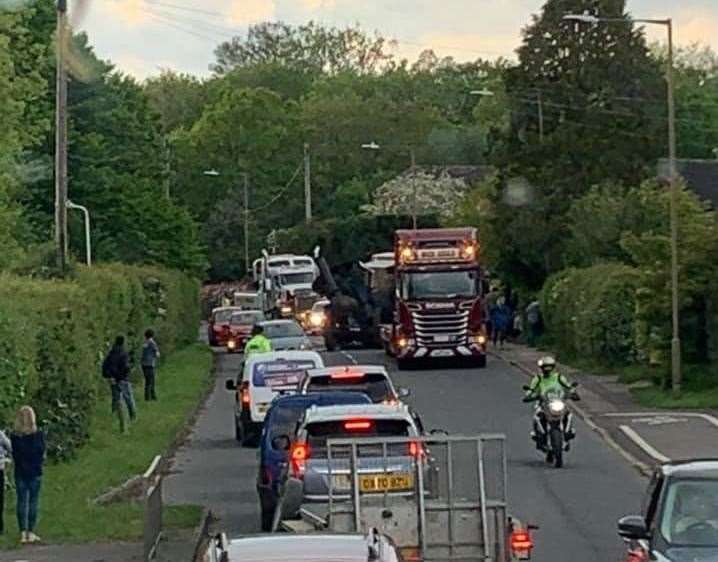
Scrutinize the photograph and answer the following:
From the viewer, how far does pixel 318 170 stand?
125 metres

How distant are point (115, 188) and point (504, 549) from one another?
5337cm

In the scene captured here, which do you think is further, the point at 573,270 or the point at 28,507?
the point at 573,270

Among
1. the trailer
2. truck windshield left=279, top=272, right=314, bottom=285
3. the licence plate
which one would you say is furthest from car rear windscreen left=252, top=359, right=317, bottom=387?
truck windshield left=279, top=272, right=314, bottom=285

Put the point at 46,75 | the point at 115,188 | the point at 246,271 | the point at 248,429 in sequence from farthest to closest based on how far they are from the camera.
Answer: the point at 246,271 → the point at 115,188 → the point at 46,75 → the point at 248,429

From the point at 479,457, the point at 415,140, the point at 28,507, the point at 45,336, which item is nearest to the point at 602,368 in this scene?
the point at 45,336

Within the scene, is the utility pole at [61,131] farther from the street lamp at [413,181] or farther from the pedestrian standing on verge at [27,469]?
the street lamp at [413,181]

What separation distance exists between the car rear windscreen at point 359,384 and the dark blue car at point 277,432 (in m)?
2.32

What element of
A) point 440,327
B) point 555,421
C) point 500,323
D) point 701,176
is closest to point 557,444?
point 555,421

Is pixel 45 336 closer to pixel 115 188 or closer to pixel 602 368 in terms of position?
pixel 602 368

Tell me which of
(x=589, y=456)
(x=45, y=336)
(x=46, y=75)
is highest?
(x=46, y=75)

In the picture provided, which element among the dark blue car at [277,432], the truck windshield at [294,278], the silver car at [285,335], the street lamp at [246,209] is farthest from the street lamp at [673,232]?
the street lamp at [246,209]

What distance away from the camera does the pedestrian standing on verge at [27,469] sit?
70.2ft

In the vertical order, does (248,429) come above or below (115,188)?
below

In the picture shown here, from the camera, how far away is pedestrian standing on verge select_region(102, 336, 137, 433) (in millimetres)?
35031
